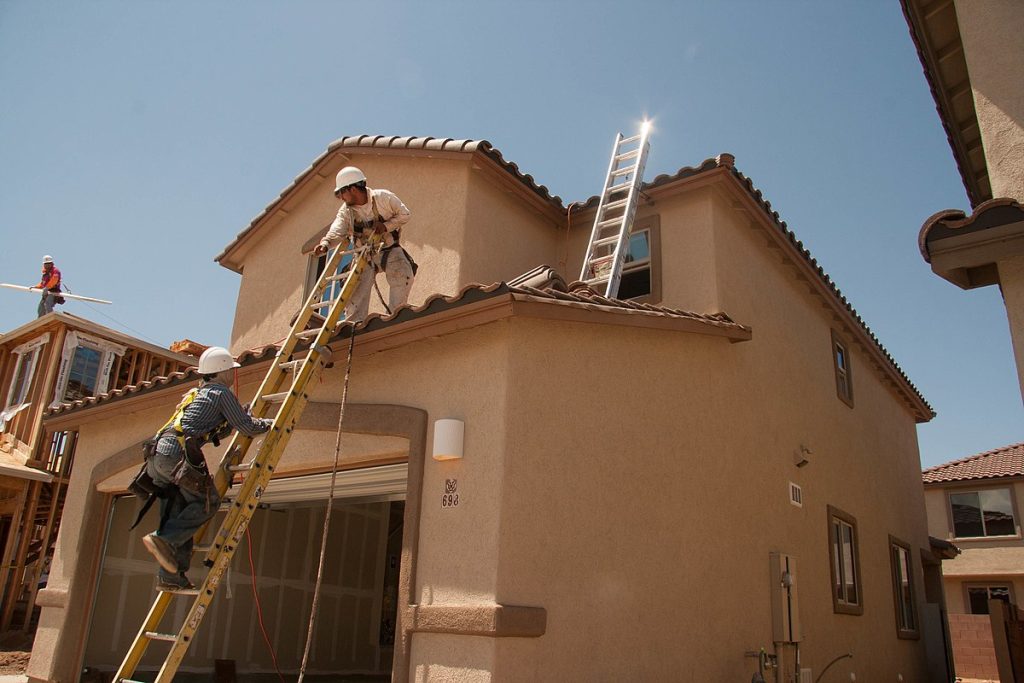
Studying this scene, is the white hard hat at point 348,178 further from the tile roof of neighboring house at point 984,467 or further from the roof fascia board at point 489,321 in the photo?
the tile roof of neighboring house at point 984,467

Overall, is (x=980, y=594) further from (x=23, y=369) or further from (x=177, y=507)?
(x=23, y=369)

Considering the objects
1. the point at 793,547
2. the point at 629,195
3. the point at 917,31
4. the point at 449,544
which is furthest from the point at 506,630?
the point at 917,31

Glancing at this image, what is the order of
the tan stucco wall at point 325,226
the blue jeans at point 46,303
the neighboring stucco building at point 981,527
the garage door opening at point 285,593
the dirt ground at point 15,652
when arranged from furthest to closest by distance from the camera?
the neighboring stucco building at point 981,527, the blue jeans at point 46,303, the dirt ground at point 15,652, the garage door opening at point 285,593, the tan stucco wall at point 325,226

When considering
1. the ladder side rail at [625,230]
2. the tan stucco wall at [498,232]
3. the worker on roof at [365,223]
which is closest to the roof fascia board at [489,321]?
the worker on roof at [365,223]

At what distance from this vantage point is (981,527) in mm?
25641

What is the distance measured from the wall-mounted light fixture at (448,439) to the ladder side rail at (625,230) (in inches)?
124

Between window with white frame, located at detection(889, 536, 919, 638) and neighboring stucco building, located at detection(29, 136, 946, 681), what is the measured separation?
0.29ft

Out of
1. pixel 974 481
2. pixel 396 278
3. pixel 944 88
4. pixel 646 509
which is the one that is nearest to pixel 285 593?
pixel 396 278

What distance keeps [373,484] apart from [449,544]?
2066 millimetres

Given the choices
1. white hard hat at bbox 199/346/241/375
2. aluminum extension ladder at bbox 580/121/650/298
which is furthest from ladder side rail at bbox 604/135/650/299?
white hard hat at bbox 199/346/241/375

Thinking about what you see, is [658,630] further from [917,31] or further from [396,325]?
[917,31]

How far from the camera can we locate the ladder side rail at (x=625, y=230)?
9531mm

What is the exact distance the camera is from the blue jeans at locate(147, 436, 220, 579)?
587cm

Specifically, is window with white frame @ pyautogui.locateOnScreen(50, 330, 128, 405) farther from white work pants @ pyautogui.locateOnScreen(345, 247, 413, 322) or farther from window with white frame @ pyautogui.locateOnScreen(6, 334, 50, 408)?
white work pants @ pyautogui.locateOnScreen(345, 247, 413, 322)
